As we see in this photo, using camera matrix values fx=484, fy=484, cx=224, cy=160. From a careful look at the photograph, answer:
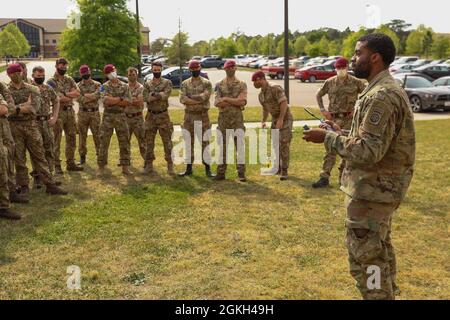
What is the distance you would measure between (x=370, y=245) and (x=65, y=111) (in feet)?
24.3

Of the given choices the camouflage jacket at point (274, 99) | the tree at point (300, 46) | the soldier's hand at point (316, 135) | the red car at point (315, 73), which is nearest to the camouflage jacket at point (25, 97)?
the camouflage jacket at point (274, 99)

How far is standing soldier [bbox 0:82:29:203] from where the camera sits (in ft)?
21.8

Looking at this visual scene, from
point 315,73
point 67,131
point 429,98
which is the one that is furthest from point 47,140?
point 315,73

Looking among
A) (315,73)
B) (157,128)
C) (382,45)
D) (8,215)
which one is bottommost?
(8,215)

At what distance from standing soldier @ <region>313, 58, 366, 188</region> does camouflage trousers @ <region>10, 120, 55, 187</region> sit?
14.4ft

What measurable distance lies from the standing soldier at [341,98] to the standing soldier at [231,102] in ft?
4.54

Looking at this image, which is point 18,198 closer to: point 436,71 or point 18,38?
point 436,71

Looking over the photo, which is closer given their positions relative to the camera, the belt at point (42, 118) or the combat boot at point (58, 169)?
the belt at point (42, 118)

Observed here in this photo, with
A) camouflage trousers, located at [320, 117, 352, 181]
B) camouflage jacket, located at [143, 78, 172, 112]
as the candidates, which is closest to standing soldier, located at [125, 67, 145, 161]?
camouflage jacket, located at [143, 78, 172, 112]

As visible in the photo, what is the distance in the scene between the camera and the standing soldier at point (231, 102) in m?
8.38

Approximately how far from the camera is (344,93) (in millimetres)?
7871

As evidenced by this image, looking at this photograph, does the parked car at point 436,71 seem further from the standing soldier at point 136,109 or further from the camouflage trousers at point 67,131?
the camouflage trousers at point 67,131

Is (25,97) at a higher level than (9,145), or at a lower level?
higher

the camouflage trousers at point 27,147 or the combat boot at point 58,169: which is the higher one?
the camouflage trousers at point 27,147
